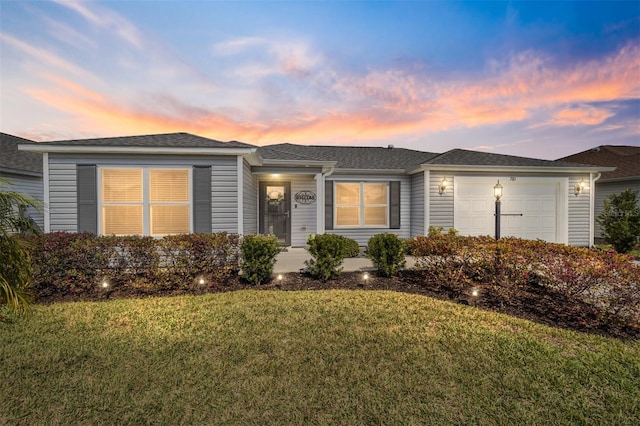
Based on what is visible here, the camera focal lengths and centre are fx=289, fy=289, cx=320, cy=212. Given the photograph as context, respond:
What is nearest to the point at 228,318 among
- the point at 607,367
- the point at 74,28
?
the point at 607,367

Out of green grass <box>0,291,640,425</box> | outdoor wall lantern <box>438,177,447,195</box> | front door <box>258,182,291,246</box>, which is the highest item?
outdoor wall lantern <box>438,177,447,195</box>

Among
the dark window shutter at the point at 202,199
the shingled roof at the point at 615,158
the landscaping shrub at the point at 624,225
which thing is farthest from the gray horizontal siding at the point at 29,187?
the shingled roof at the point at 615,158

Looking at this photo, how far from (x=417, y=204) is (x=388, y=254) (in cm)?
476

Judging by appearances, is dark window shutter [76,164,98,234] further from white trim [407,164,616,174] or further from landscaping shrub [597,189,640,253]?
landscaping shrub [597,189,640,253]

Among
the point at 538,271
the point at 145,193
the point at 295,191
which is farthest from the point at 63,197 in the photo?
the point at 538,271

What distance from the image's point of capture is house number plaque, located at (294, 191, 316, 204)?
9.78 meters

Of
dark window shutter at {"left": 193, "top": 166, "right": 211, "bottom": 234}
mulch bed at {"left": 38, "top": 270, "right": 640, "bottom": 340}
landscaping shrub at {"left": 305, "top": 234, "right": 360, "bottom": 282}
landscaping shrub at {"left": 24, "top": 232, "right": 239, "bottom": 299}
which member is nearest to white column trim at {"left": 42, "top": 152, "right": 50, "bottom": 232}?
landscaping shrub at {"left": 24, "top": 232, "right": 239, "bottom": 299}

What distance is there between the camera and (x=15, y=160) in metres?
10.2

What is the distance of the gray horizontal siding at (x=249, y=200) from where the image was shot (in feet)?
23.8

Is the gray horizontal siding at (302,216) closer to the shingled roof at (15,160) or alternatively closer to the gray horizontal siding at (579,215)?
the shingled roof at (15,160)

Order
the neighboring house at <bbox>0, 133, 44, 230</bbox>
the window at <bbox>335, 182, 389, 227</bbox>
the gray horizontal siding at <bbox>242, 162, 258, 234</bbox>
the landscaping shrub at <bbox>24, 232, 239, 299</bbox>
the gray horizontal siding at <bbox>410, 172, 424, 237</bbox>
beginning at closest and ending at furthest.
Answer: the landscaping shrub at <bbox>24, 232, 239, 299</bbox>
the gray horizontal siding at <bbox>242, 162, 258, 234</bbox>
the neighboring house at <bbox>0, 133, 44, 230</bbox>
the gray horizontal siding at <bbox>410, 172, 424, 237</bbox>
the window at <bbox>335, 182, 389, 227</bbox>

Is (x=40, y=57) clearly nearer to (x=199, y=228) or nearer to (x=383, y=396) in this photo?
(x=199, y=228)

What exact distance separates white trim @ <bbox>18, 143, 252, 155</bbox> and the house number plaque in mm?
3397

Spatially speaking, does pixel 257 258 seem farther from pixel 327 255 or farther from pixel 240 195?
pixel 240 195
